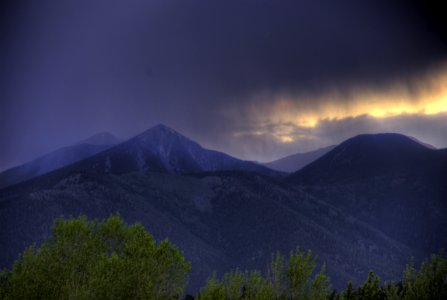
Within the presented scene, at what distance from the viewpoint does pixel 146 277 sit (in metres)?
45.5

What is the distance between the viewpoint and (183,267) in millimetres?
48594

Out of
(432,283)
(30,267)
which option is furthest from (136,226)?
(432,283)

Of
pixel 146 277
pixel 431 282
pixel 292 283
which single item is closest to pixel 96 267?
pixel 146 277

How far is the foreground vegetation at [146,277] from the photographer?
4006 centimetres

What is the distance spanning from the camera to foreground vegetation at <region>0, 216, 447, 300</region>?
40.1 meters

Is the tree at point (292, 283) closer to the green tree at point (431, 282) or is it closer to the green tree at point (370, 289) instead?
the green tree at point (370, 289)

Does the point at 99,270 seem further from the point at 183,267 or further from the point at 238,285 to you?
the point at 238,285

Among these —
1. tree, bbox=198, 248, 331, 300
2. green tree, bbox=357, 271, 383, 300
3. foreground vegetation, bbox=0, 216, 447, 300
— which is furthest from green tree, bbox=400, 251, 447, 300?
tree, bbox=198, 248, 331, 300

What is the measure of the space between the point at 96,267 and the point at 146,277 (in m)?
6.02

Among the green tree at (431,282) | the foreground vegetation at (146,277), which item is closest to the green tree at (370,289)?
the foreground vegetation at (146,277)

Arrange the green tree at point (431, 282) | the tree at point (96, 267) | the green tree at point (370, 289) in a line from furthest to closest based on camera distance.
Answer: the tree at point (96, 267) < the green tree at point (431, 282) < the green tree at point (370, 289)

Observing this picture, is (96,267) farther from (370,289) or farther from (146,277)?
(370,289)

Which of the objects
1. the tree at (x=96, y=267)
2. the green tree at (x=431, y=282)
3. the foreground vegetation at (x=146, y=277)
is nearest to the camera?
the green tree at (x=431, y=282)

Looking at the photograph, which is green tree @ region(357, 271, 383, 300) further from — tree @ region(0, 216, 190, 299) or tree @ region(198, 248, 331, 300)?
tree @ region(0, 216, 190, 299)
